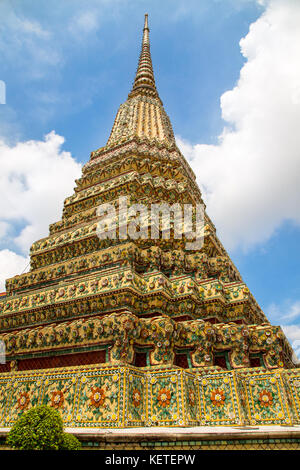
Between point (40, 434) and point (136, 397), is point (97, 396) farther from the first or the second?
point (40, 434)

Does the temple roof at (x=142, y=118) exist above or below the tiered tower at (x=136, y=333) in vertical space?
above

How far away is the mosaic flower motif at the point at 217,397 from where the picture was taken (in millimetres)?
6069

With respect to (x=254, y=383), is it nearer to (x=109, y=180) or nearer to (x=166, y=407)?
(x=166, y=407)

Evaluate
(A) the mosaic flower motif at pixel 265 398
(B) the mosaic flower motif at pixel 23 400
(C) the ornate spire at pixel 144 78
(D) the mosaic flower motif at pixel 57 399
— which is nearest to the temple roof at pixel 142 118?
(C) the ornate spire at pixel 144 78

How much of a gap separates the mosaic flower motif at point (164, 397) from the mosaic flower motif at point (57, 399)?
1864mm

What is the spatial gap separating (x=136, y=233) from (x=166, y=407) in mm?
6207

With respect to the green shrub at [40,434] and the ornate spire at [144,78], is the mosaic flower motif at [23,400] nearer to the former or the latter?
the green shrub at [40,434]

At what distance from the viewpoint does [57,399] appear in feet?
20.9

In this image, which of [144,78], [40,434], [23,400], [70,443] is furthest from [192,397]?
[144,78]

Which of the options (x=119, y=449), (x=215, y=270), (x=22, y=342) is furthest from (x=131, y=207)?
(x=119, y=449)

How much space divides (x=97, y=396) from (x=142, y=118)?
57.9 ft

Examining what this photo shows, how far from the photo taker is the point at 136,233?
36.7 ft

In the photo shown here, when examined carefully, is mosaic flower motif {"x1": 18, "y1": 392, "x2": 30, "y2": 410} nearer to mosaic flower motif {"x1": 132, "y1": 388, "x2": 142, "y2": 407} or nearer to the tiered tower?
the tiered tower

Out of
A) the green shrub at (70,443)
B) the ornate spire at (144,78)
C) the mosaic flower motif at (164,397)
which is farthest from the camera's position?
the ornate spire at (144,78)
